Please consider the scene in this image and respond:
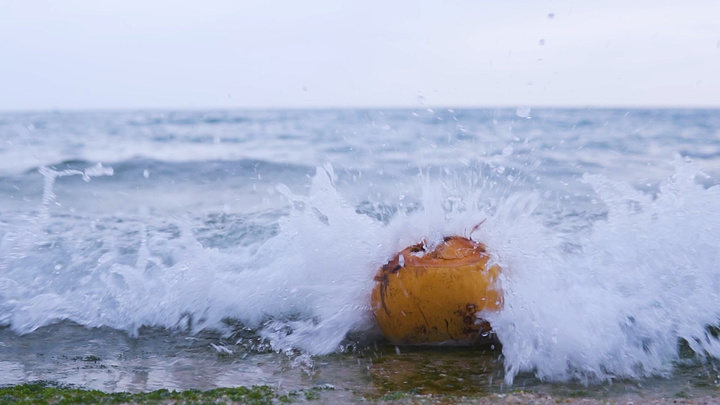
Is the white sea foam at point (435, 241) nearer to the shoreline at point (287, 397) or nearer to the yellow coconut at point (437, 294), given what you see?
the yellow coconut at point (437, 294)

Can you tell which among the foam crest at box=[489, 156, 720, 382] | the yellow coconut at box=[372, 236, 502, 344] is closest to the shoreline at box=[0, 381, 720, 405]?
the foam crest at box=[489, 156, 720, 382]

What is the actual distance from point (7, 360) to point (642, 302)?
3048 mm

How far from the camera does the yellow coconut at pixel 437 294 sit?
2846mm

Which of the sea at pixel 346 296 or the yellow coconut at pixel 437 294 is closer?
the sea at pixel 346 296

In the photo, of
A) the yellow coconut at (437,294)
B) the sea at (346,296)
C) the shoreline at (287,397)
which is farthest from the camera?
the yellow coconut at (437,294)

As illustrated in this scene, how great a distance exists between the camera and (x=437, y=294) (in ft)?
9.34

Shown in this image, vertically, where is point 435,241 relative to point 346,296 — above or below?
above

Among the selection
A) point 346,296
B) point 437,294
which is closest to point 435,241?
point 437,294

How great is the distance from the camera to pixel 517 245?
127 inches

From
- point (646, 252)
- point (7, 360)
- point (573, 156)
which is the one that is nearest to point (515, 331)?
point (646, 252)

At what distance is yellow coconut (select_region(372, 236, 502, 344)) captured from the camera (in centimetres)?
285

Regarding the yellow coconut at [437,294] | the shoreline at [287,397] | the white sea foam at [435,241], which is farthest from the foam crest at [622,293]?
the shoreline at [287,397]

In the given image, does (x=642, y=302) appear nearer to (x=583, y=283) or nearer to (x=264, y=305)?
(x=583, y=283)

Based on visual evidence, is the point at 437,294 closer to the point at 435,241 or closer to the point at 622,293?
the point at 435,241
